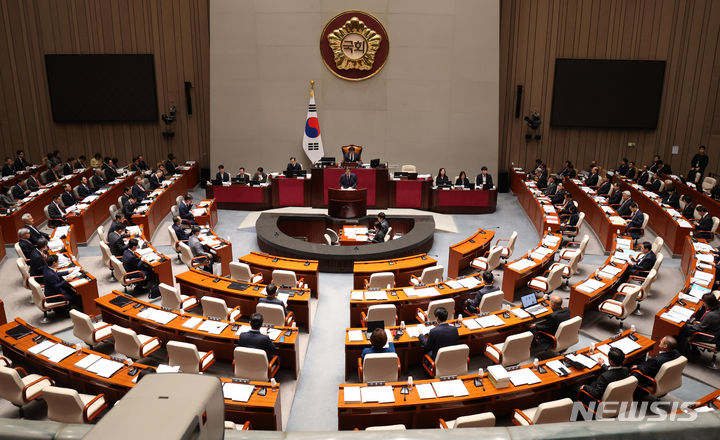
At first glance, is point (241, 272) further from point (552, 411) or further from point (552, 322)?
point (552, 411)

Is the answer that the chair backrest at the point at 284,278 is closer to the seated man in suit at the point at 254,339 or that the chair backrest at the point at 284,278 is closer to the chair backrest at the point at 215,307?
the chair backrest at the point at 215,307

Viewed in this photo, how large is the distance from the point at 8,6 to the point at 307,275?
17.2 m

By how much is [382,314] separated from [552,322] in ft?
8.60

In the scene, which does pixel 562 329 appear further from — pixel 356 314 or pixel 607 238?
pixel 607 238

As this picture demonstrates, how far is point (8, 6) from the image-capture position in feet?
60.3

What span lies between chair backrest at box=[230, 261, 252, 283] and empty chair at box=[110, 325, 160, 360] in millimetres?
2598

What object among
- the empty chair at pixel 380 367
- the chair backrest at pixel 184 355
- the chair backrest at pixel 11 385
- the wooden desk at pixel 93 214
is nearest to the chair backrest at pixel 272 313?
the chair backrest at pixel 184 355

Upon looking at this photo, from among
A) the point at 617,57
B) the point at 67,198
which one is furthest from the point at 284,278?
the point at 617,57

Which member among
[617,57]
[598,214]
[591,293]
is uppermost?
[617,57]

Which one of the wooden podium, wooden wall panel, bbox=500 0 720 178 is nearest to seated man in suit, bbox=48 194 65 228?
the wooden podium

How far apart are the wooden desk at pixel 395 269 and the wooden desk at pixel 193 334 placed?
2.59 meters

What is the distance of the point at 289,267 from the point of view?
10.0 m

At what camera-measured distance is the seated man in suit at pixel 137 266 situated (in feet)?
32.1

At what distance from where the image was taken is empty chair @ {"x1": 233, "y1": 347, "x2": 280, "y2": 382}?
6457 millimetres
